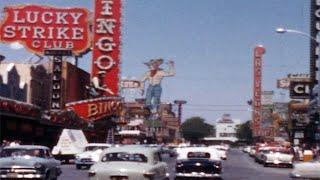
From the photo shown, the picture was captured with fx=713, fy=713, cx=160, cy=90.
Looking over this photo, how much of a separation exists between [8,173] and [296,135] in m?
68.1

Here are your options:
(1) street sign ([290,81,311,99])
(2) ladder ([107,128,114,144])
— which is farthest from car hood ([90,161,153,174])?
(2) ladder ([107,128,114,144])

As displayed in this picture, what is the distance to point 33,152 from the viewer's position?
23.1 meters

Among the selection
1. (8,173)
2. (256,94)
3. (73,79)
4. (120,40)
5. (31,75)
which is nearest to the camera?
(8,173)

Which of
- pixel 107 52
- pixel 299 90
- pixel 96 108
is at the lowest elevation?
pixel 96 108

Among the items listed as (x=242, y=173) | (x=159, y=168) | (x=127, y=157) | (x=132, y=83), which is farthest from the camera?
(x=132, y=83)

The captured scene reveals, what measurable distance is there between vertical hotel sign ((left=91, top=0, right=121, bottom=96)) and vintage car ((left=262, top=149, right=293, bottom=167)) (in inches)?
1359

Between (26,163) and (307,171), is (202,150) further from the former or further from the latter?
(26,163)

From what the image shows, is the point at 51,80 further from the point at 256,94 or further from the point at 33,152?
the point at 256,94

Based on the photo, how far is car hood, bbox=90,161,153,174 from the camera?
1783 cm

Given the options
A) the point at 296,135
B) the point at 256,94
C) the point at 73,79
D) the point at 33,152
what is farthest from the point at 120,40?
the point at 256,94

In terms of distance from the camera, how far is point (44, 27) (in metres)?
85.1

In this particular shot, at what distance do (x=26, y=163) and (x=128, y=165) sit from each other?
5089 mm

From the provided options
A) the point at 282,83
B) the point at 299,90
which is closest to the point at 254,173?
the point at 299,90

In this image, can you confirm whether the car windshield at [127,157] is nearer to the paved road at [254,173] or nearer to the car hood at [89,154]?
the paved road at [254,173]
